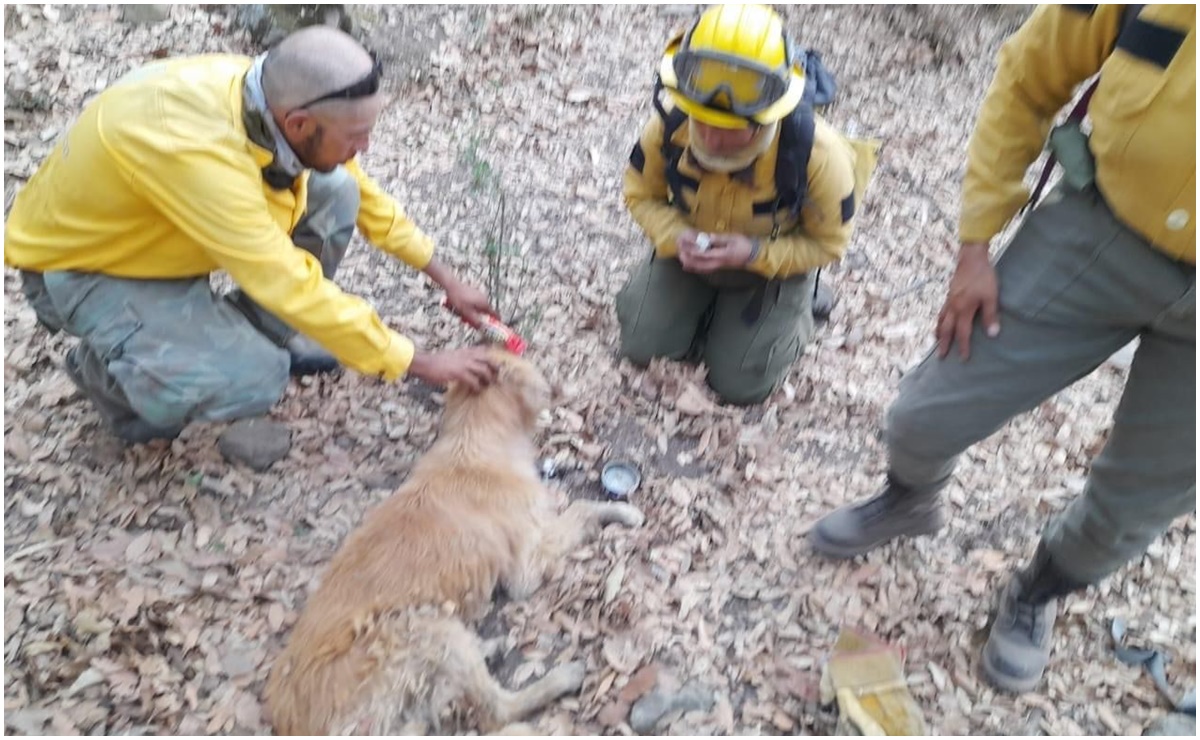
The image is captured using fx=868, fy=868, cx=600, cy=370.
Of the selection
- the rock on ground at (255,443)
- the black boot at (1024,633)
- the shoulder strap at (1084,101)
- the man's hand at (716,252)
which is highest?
the shoulder strap at (1084,101)

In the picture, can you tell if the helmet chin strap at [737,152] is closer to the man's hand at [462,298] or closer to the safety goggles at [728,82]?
the safety goggles at [728,82]

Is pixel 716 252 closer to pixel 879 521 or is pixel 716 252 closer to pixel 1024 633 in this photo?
pixel 879 521

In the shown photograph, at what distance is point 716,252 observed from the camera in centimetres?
373

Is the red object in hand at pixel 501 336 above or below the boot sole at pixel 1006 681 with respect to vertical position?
above

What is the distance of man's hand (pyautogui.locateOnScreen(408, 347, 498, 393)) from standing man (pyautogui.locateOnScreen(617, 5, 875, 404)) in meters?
0.99

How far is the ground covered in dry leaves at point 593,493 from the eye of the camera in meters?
3.14

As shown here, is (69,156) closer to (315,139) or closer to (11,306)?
(315,139)

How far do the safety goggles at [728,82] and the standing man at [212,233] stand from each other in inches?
43.8

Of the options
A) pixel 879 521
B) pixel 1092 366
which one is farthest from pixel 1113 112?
pixel 879 521

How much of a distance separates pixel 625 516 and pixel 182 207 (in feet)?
6.74

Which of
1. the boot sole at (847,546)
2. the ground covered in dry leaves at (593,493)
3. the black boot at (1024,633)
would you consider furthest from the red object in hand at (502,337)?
the black boot at (1024,633)

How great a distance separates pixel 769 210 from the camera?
3.83 metres

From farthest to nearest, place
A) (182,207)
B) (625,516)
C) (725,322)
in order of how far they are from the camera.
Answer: (725,322), (625,516), (182,207)

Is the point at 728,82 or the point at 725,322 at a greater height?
the point at 728,82
